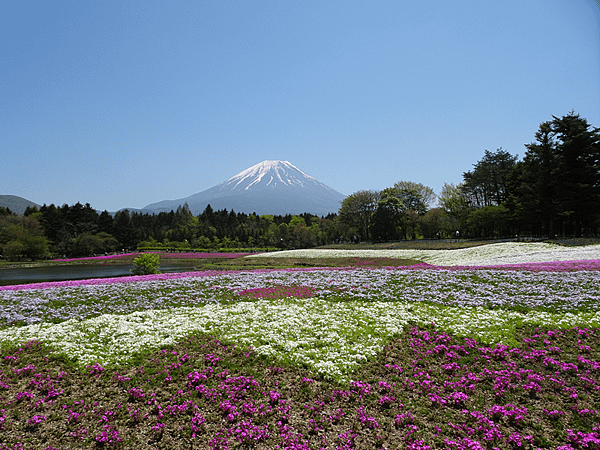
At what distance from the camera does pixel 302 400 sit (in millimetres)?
6727

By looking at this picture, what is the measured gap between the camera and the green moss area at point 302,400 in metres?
5.57

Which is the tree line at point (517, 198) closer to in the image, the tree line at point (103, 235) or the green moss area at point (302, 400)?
the tree line at point (103, 235)

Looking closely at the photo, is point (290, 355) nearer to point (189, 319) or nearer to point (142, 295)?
point (189, 319)

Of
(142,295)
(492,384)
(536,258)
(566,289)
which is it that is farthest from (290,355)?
(536,258)

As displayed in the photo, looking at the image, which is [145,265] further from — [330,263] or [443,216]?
[443,216]

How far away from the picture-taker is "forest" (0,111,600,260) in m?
41.6

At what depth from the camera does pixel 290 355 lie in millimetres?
8516

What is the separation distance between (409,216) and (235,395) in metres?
74.5

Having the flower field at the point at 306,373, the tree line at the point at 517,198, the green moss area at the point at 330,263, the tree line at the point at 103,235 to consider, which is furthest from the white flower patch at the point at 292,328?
the tree line at the point at 103,235

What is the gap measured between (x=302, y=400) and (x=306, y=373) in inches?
38.4

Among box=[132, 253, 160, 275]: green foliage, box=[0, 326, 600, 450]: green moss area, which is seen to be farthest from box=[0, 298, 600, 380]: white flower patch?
box=[132, 253, 160, 275]: green foliage

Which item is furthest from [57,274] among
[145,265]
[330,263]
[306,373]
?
[306,373]

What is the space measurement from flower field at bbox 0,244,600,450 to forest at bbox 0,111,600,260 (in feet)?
121

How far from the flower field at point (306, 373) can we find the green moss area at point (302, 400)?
0.10 feet
